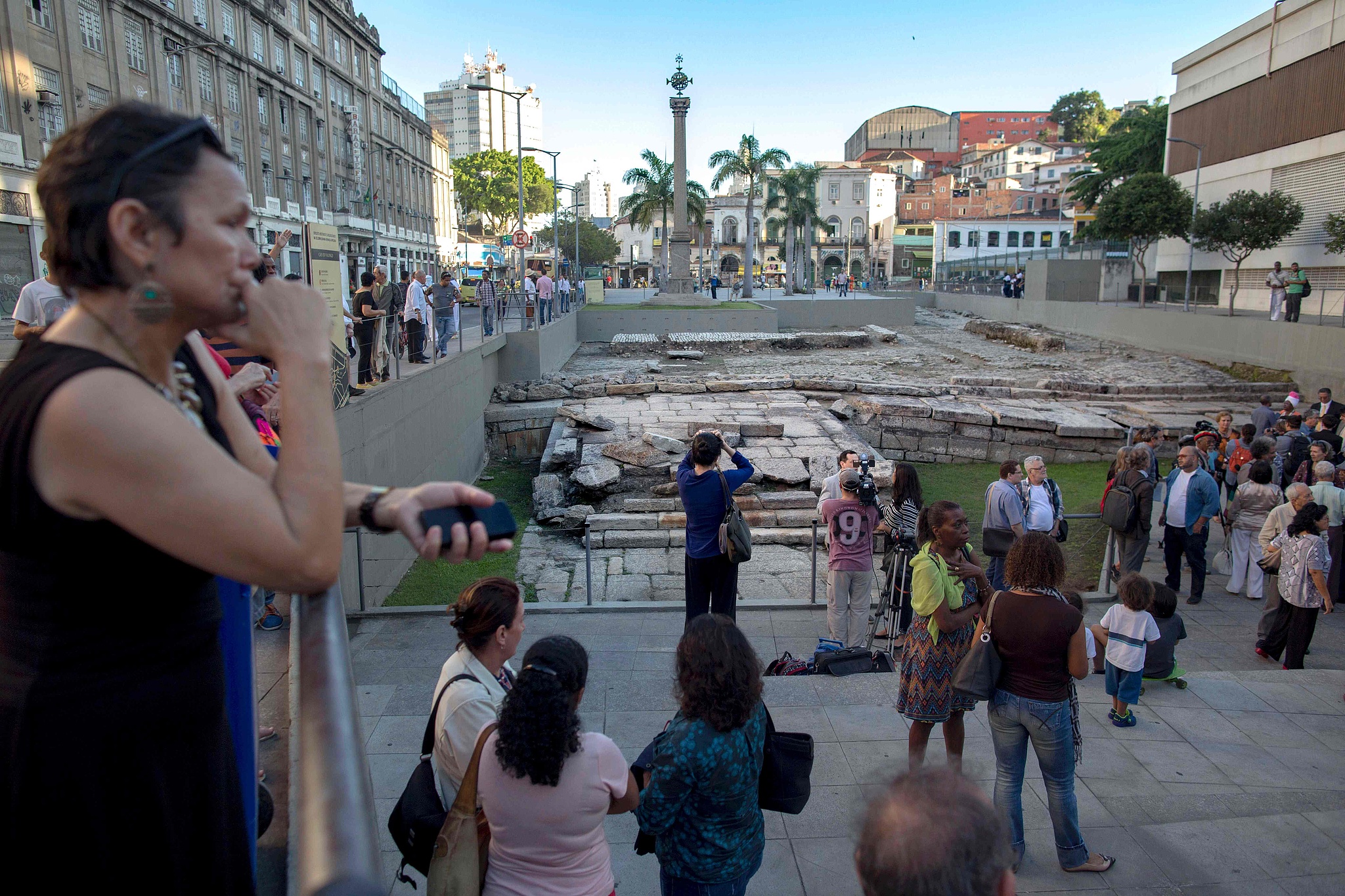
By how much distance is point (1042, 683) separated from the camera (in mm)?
3928

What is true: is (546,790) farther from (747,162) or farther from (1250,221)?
(747,162)

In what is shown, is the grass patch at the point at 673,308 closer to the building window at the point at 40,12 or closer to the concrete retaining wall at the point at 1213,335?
the concrete retaining wall at the point at 1213,335

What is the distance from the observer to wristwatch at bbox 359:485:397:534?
1322mm

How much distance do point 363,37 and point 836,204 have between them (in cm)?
5207

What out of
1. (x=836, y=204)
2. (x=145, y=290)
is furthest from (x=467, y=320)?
(x=836, y=204)

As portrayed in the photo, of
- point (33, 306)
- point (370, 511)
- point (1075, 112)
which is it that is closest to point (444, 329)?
point (33, 306)

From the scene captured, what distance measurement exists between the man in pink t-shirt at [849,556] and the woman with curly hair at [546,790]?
13.9 feet

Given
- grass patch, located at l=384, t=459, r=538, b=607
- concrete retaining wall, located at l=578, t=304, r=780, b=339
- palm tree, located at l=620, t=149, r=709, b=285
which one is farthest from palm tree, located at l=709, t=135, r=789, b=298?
grass patch, located at l=384, t=459, r=538, b=607

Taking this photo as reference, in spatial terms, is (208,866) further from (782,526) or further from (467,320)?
(467,320)

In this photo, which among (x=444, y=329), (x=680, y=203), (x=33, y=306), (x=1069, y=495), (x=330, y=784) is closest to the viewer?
(x=330, y=784)

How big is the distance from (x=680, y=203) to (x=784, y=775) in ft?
127

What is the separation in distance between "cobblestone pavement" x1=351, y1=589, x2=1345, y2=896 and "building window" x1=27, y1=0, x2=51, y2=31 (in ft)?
74.1

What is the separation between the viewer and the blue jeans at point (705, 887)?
288 centimetres

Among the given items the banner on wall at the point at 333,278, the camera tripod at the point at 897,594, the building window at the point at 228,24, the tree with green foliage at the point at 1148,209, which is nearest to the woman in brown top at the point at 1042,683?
the camera tripod at the point at 897,594
